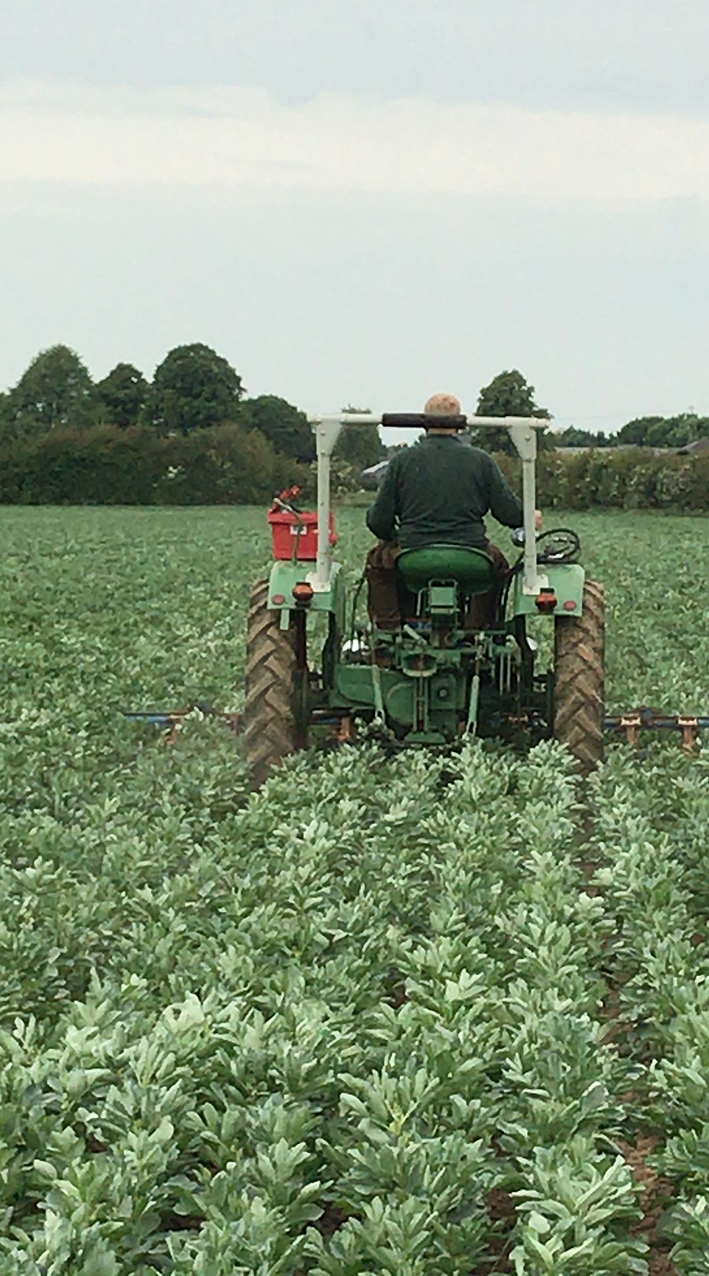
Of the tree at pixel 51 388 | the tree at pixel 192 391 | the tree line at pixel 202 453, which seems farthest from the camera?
the tree at pixel 51 388

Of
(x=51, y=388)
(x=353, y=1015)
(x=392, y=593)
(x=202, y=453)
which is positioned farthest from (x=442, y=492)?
(x=51, y=388)

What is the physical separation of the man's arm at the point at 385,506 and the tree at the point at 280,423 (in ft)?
249

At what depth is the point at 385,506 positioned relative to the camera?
8.77 meters

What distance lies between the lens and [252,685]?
8.80 metres

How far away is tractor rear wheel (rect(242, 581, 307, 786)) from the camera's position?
864cm

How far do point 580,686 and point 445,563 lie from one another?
924 mm

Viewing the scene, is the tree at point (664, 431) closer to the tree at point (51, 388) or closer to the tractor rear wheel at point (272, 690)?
the tree at point (51, 388)

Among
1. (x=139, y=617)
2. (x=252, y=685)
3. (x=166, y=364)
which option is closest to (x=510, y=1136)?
(x=252, y=685)

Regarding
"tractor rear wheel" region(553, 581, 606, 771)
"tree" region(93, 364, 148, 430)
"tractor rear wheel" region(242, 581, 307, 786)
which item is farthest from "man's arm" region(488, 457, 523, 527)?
"tree" region(93, 364, 148, 430)

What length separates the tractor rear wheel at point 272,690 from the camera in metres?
8.64

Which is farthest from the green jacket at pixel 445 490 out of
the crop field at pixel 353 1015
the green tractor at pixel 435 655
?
the crop field at pixel 353 1015

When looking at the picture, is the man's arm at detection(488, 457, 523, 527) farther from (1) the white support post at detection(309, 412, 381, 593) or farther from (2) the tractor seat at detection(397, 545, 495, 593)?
(1) the white support post at detection(309, 412, 381, 593)

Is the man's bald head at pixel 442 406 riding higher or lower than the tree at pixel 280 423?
higher

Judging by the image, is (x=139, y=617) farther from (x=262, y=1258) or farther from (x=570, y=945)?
(x=262, y=1258)
